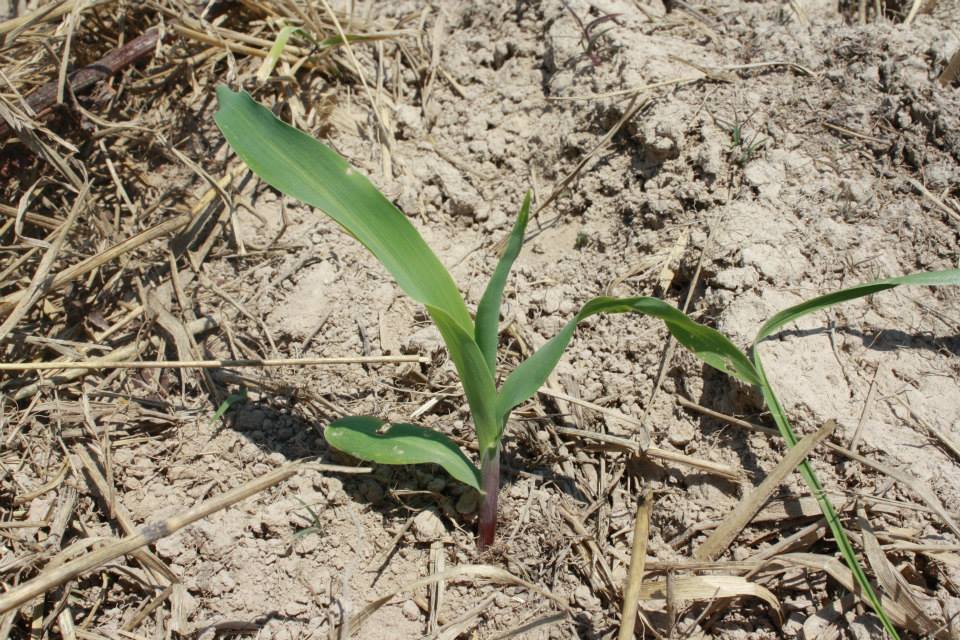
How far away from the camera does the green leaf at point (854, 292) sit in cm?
121

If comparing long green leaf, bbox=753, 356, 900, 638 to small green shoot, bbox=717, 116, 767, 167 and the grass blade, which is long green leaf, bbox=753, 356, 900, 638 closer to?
small green shoot, bbox=717, 116, 767, 167

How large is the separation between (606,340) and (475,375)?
0.47m

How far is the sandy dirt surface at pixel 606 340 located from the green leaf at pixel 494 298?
31cm

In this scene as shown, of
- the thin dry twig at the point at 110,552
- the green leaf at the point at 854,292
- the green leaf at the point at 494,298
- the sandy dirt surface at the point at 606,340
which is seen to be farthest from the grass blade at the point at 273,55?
the green leaf at the point at 854,292

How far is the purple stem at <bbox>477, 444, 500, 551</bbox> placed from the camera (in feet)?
4.11

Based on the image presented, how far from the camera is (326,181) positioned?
1154 mm

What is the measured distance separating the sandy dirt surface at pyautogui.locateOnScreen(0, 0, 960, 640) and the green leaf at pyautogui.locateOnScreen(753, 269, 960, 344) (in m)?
0.11

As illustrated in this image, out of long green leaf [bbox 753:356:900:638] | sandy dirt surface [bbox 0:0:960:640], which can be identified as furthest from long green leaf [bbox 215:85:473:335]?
long green leaf [bbox 753:356:900:638]

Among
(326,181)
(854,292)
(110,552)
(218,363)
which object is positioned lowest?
(110,552)

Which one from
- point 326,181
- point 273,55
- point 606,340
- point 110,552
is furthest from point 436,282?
point 273,55

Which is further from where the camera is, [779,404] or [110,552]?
[779,404]

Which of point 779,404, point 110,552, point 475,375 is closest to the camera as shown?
point 110,552

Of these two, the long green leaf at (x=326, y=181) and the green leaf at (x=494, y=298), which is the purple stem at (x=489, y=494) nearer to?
the green leaf at (x=494, y=298)

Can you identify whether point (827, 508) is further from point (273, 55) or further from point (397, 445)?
point (273, 55)
